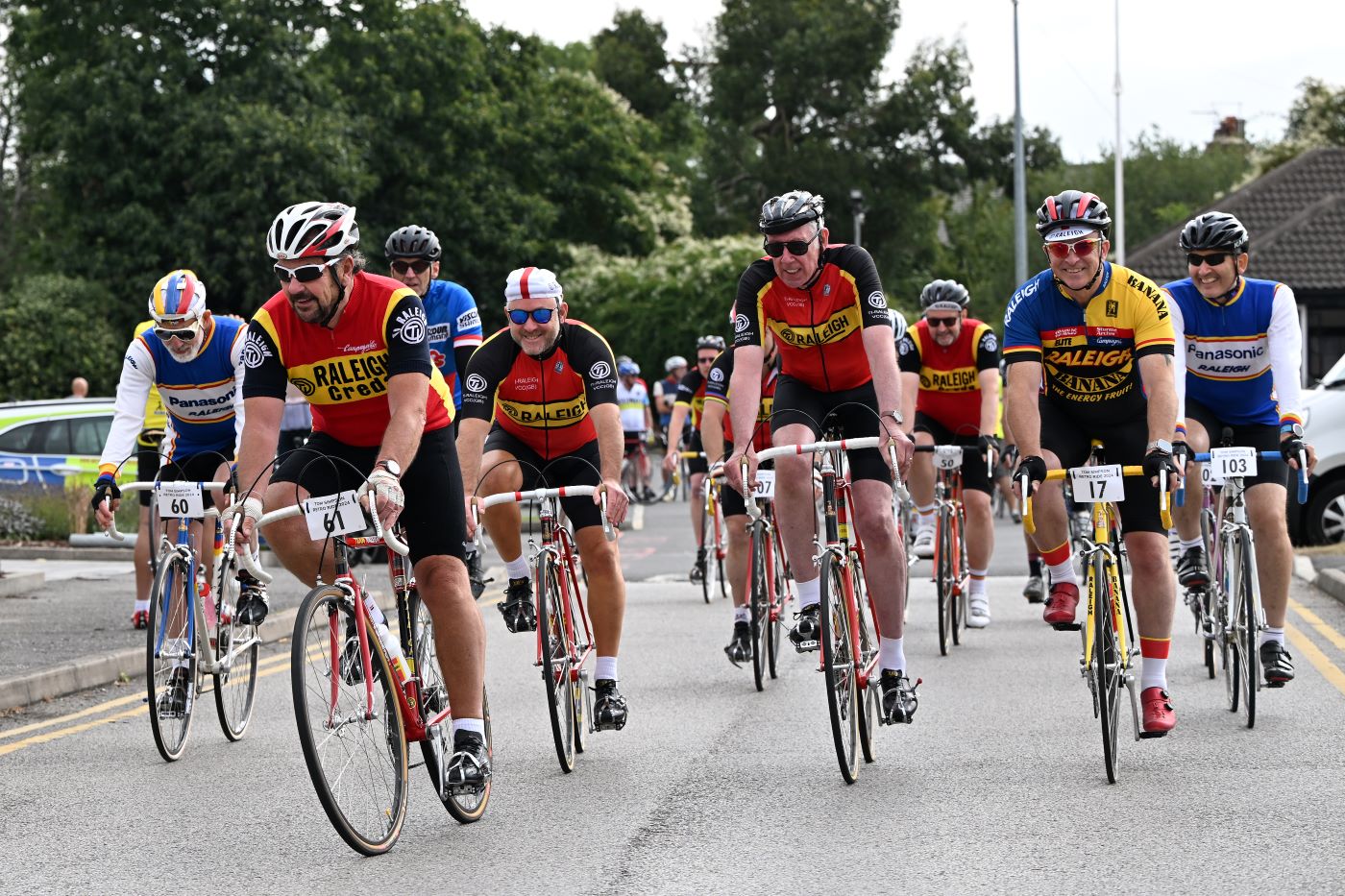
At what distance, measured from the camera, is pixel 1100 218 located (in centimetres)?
754

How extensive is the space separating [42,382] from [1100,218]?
33.1m

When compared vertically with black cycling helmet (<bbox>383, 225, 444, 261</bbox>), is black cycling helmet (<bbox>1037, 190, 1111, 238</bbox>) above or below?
below

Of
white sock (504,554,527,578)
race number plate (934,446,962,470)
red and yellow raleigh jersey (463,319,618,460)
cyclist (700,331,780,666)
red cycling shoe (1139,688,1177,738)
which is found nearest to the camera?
red cycling shoe (1139,688,1177,738)

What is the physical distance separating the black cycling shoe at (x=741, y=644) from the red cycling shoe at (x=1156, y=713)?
3024 mm

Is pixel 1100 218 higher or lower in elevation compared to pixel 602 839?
higher

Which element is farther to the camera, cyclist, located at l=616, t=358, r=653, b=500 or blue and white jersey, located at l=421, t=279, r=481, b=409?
cyclist, located at l=616, t=358, r=653, b=500

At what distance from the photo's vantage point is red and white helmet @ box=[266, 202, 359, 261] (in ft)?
20.5

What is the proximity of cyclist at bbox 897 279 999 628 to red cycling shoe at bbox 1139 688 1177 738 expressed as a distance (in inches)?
175

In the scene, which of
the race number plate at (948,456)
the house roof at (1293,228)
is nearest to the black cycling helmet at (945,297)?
the race number plate at (948,456)

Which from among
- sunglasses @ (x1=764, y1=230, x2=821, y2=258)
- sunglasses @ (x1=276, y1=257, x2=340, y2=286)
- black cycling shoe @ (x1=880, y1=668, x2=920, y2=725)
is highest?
sunglasses @ (x1=764, y1=230, x2=821, y2=258)

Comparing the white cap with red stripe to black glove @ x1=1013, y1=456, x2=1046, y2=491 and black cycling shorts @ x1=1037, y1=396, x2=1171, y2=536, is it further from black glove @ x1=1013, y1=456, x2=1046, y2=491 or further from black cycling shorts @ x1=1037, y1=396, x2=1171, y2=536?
black glove @ x1=1013, y1=456, x2=1046, y2=491

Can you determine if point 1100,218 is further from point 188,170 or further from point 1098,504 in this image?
point 188,170

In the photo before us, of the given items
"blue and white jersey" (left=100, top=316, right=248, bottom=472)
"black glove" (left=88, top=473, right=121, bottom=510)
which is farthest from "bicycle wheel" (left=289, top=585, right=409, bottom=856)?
"blue and white jersey" (left=100, top=316, right=248, bottom=472)


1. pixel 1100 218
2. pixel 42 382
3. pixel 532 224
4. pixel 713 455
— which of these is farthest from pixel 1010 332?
pixel 532 224
